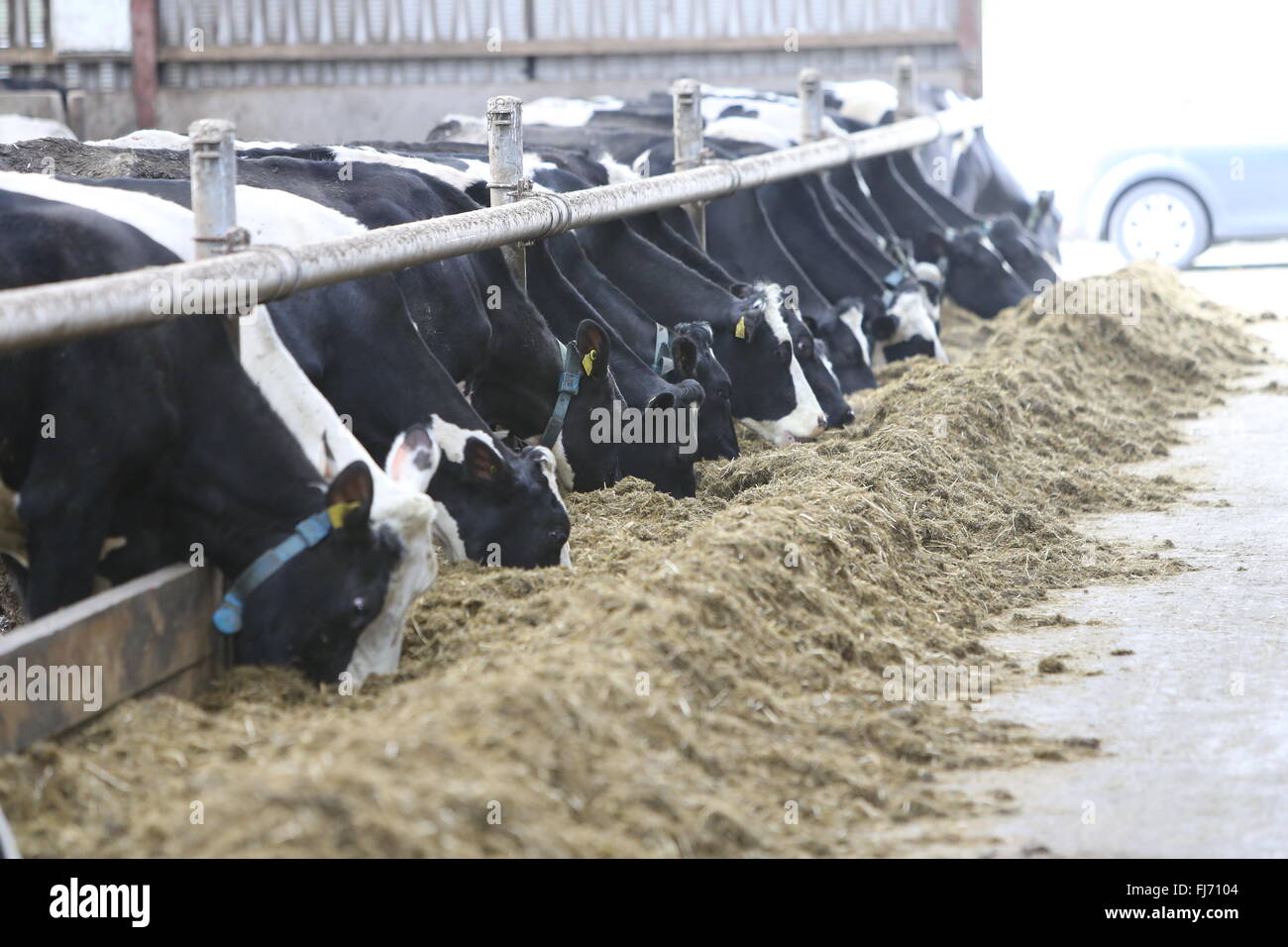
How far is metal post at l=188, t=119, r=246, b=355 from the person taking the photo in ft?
14.0

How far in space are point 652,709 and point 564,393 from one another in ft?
9.39

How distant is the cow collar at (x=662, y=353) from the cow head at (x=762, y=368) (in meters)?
0.59

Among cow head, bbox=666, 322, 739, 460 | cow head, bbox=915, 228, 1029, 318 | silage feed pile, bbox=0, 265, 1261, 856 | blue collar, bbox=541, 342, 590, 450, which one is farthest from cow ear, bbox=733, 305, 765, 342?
cow head, bbox=915, 228, 1029, 318

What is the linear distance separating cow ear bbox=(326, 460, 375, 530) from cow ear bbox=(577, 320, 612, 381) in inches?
88.0

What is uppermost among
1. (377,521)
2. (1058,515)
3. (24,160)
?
(24,160)

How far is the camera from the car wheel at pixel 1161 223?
15453 millimetres

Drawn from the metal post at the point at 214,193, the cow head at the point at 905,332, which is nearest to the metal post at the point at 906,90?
the cow head at the point at 905,332

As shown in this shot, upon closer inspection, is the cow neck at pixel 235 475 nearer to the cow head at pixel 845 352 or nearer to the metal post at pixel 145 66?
the cow head at pixel 845 352

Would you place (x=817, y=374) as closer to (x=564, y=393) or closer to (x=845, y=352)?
(x=845, y=352)

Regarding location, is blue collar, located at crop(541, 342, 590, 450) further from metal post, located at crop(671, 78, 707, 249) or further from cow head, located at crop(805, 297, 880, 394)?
cow head, located at crop(805, 297, 880, 394)
